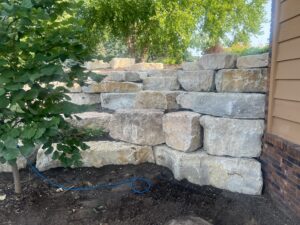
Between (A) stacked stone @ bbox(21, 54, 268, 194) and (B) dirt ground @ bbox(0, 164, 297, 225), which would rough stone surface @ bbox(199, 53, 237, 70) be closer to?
(A) stacked stone @ bbox(21, 54, 268, 194)

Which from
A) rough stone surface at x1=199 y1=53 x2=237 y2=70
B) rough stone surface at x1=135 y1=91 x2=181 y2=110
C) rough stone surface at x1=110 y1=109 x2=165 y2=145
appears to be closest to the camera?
rough stone surface at x1=199 y1=53 x2=237 y2=70

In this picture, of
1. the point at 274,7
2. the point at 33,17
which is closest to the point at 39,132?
the point at 33,17

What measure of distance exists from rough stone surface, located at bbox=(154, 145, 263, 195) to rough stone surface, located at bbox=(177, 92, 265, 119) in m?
0.40

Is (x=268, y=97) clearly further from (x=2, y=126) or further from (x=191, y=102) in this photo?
(x=2, y=126)

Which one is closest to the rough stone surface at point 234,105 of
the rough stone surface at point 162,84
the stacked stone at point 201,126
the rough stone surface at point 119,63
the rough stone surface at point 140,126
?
the stacked stone at point 201,126

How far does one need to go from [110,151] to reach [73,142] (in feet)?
2.59

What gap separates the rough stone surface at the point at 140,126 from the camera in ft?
9.82

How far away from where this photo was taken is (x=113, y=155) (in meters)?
3.03

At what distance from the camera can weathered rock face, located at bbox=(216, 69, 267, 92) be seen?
2.46 m

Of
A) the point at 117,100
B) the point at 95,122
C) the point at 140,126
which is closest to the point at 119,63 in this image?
the point at 117,100

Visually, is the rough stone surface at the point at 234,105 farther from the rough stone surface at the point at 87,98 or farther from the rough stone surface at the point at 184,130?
the rough stone surface at the point at 87,98

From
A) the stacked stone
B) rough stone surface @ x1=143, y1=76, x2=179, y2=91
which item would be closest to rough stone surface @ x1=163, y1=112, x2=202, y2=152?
the stacked stone

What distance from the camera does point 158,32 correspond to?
612 cm

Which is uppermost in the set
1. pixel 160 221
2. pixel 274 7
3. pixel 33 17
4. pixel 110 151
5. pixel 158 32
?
pixel 158 32
